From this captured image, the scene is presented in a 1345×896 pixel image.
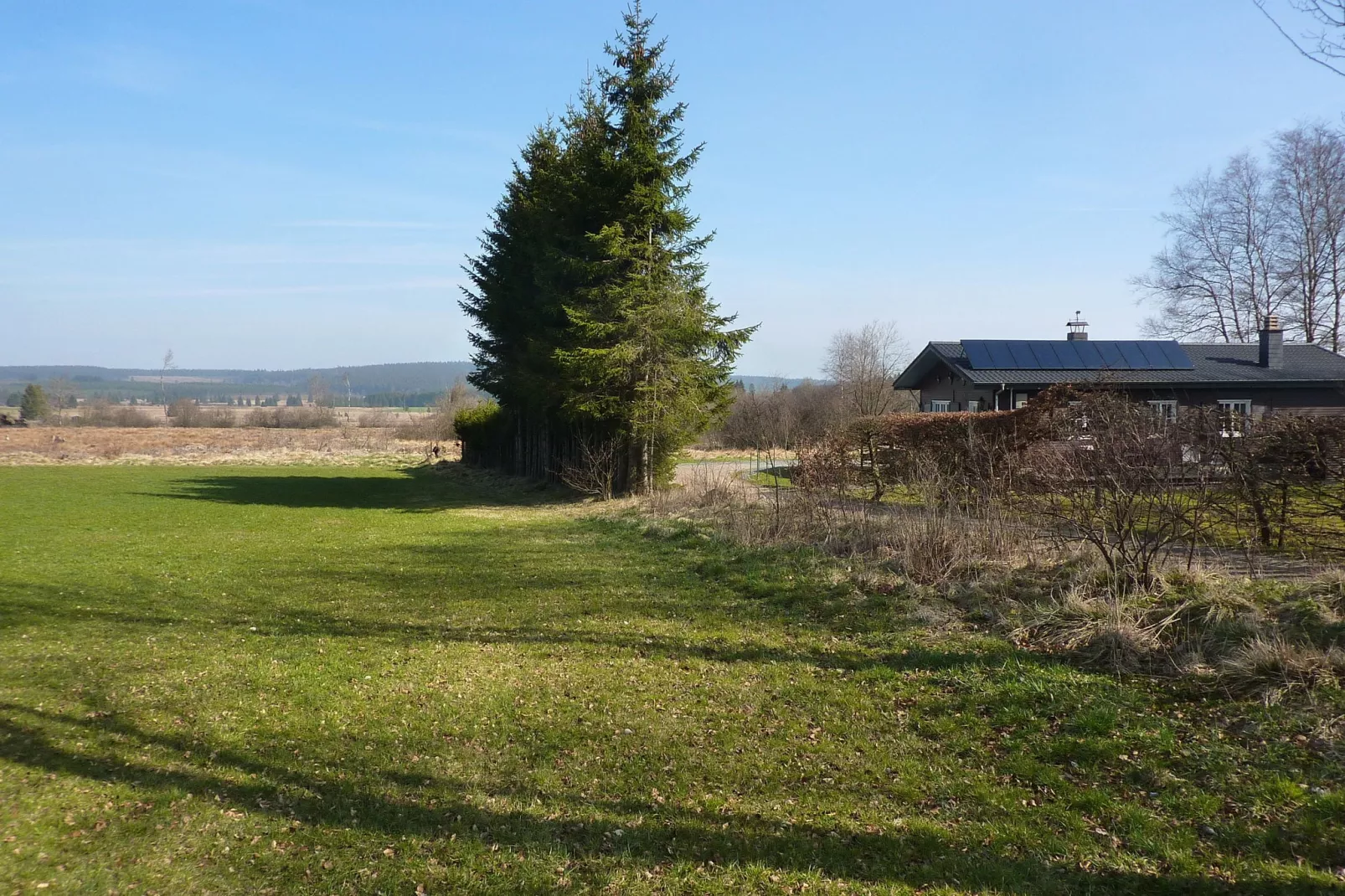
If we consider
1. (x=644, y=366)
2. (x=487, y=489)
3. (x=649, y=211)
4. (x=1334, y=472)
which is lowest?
(x=487, y=489)

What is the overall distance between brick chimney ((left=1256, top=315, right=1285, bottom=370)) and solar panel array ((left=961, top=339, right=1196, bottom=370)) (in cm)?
277

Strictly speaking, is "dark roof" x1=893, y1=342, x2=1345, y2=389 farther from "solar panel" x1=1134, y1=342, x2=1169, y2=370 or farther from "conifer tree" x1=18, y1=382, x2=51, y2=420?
"conifer tree" x1=18, y1=382, x2=51, y2=420

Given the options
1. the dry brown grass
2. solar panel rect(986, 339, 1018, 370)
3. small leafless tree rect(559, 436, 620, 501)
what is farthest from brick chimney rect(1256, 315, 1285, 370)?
the dry brown grass

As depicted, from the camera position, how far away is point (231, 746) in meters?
5.69

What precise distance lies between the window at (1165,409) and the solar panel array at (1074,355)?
19.1 meters

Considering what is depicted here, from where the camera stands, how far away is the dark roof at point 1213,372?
26734mm

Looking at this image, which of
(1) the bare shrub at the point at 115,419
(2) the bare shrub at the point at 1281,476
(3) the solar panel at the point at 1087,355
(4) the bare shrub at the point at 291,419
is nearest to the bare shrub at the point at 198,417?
(1) the bare shrub at the point at 115,419

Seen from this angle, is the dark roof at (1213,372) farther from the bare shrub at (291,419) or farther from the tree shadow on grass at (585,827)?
the bare shrub at (291,419)

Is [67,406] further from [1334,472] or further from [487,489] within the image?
[1334,472]

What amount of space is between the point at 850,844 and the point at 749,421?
32.3m

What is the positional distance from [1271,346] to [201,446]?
62349mm

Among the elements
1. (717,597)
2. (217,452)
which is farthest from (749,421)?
(217,452)

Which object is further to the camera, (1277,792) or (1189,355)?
(1189,355)

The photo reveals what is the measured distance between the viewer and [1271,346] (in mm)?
28375
